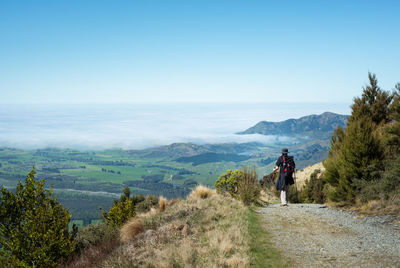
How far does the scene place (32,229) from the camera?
407 inches

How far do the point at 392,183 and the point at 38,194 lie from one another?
46.4ft

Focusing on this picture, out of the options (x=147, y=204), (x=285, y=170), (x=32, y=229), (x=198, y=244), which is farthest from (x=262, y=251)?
(x=147, y=204)

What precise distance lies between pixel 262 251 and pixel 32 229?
836 cm

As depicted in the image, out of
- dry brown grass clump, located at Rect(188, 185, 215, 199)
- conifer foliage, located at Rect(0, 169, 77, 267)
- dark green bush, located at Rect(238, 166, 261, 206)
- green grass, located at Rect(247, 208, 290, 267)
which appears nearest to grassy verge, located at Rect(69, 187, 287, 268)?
green grass, located at Rect(247, 208, 290, 267)

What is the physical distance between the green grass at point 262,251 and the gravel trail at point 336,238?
0.22 m

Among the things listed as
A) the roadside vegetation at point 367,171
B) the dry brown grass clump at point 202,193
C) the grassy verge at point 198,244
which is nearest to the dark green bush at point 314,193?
the roadside vegetation at point 367,171

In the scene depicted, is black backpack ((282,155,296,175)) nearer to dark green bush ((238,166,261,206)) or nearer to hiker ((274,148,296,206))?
hiker ((274,148,296,206))

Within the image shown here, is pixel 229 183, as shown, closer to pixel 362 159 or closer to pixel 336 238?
pixel 362 159

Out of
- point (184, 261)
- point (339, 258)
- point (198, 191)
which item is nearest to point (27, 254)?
point (184, 261)

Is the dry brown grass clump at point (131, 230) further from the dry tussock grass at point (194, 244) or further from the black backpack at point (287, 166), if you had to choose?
the black backpack at point (287, 166)

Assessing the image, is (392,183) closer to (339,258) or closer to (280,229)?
(280,229)

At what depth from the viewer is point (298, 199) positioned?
29594 millimetres

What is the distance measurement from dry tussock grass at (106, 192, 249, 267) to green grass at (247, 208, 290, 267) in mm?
213

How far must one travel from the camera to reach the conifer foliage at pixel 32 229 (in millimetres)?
10227
